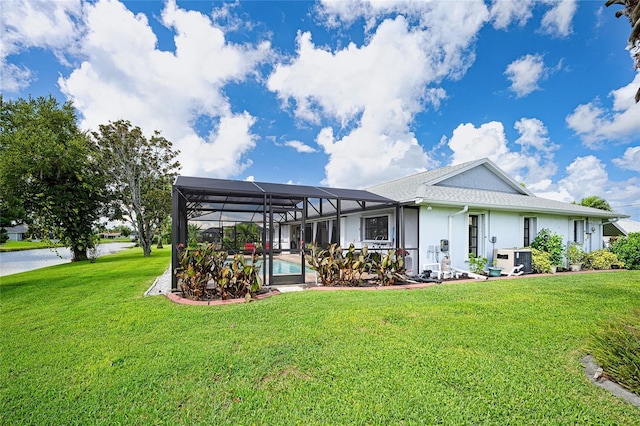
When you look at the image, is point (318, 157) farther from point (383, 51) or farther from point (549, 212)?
point (549, 212)

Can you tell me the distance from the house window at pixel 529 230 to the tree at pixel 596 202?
17.1 metres

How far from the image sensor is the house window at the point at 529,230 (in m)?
13.7

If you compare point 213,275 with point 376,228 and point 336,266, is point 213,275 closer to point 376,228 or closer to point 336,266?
point 336,266

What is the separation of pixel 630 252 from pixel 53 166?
30.1 metres

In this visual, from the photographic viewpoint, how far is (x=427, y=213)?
11.1 metres

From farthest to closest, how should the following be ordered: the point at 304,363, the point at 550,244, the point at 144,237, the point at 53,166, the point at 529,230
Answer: the point at 144,237
the point at 53,166
the point at 529,230
the point at 550,244
the point at 304,363

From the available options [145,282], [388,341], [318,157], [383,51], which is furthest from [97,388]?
[318,157]

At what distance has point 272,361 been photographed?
152 inches

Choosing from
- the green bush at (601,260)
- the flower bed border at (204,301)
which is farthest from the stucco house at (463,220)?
the flower bed border at (204,301)

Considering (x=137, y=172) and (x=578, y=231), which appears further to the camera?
(x=137, y=172)

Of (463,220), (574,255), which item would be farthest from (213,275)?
(574,255)

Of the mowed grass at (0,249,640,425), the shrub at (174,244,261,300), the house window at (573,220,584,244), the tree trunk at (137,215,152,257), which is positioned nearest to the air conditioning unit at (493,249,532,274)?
the mowed grass at (0,249,640,425)

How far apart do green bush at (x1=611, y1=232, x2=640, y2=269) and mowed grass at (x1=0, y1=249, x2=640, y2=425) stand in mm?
9992

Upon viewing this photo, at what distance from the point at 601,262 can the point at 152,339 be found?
17844mm
